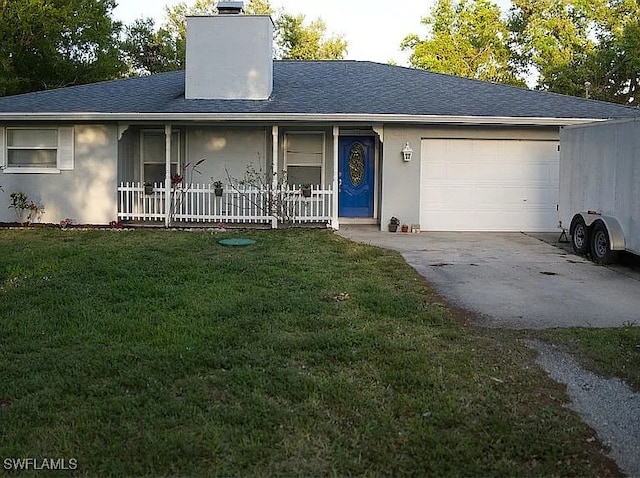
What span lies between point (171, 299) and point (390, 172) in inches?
310

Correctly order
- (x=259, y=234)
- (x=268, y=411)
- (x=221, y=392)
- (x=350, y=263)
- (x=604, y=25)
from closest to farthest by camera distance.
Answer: (x=268, y=411), (x=221, y=392), (x=350, y=263), (x=259, y=234), (x=604, y=25)

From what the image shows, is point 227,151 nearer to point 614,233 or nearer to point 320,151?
point 320,151

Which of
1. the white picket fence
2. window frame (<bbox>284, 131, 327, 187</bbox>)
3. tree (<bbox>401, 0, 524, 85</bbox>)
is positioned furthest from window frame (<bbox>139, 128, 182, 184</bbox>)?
tree (<bbox>401, 0, 524, 85</bbox>)

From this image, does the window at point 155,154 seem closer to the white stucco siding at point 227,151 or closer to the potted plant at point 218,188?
the white stucco siding at point 227,151

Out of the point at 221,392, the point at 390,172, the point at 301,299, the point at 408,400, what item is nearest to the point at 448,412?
the point at 408,400

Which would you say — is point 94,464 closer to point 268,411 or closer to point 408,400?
point 268,411

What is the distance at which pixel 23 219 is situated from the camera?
1424cm

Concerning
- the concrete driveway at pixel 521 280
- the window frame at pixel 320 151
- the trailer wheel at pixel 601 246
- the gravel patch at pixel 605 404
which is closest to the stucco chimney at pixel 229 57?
the window frame at pixel 320 151

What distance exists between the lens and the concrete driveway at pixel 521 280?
6.67 meters

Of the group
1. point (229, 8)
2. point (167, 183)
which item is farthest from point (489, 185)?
point (229, 8)

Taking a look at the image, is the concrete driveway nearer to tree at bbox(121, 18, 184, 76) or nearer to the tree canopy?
the tree canopy

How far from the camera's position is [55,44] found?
2442 centimetres

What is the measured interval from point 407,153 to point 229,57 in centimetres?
462

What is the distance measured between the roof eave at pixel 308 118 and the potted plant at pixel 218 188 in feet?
5.31
